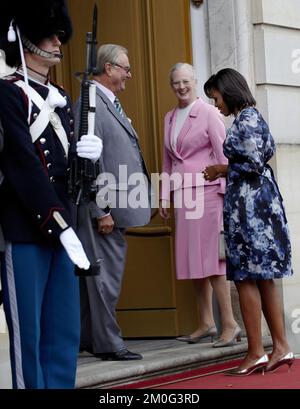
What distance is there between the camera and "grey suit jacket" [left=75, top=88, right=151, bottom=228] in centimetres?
739

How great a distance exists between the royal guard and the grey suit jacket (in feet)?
6.59

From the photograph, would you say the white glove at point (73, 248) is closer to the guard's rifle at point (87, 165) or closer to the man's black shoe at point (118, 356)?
the guard's rifle at point (87, 165)

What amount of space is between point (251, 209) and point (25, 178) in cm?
238

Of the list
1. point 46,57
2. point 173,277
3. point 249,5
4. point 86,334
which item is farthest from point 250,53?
point 46,57

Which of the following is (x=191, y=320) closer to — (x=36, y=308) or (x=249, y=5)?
(x=249, y=5)

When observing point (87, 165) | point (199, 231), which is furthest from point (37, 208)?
point (199, 231)

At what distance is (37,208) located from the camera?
16.5ft

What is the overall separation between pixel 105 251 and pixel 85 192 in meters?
2.06

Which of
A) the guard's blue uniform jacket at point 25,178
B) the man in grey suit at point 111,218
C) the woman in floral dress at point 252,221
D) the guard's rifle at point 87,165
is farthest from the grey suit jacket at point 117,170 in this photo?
the guard's blue uniform jacket at point 25,178

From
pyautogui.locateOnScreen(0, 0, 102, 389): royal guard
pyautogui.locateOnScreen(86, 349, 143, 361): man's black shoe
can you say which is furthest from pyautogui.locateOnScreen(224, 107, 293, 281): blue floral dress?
pyautogui.locateOnScreen(0, 0, 102, 389): royal guard

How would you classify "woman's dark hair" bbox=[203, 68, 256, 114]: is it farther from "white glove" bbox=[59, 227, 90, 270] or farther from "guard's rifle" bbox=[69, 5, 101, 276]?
"white glove" bbox=[59, 227, 90, 270]

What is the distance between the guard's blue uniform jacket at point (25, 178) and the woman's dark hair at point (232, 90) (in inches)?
90.6

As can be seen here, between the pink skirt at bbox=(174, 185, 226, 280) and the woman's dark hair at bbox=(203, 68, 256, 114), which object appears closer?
the woman's dark hair at bbox=(203, 68, 256, 114)

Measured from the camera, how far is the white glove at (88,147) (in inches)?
207
